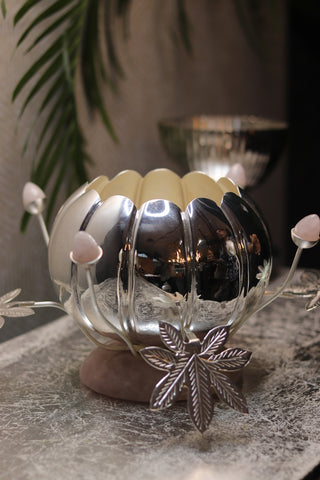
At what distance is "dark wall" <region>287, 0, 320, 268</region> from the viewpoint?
176cm

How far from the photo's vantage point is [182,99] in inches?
53.6

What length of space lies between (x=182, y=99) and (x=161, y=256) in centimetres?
82

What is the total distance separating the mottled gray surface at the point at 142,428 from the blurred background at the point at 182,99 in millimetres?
229

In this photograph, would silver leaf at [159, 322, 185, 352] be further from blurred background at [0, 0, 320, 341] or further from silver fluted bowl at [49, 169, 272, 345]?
blurred background at [0, 0, 320, 341]

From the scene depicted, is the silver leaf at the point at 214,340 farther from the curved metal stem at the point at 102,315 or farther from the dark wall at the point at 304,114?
the dark wall at the point at 304,114

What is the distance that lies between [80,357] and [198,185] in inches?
10.8

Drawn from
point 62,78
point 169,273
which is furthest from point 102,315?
point 62,78

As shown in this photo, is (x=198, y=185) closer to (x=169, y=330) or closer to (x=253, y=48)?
(x=169, y=330)

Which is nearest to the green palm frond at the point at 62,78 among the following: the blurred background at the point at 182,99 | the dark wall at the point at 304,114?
the blurred background at the point at 182,99

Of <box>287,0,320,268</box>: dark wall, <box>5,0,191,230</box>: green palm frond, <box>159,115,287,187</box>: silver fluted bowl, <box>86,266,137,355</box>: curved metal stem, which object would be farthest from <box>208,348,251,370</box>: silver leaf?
<box>287,0,320,268</box>: dark wall

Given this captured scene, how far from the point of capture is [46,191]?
1021 mm

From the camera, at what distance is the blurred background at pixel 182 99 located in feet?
3.11

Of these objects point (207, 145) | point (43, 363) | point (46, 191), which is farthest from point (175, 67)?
point (43, 363)

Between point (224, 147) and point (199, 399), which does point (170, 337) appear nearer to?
point (199, 399)
